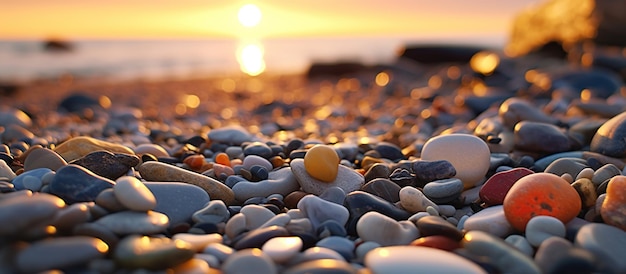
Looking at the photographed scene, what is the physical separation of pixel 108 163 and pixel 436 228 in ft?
4.47

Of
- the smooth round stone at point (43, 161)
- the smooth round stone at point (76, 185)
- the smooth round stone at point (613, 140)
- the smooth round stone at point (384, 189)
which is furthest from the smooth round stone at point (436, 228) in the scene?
the smooth round stone at point (43, 161)

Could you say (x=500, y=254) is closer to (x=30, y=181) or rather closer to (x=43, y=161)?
(x=30, y=181)

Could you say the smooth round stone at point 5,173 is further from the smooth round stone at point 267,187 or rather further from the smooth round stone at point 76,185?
the smooth round stone at point 267,187

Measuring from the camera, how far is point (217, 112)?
6.44m

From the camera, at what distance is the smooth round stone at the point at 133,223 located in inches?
60.8

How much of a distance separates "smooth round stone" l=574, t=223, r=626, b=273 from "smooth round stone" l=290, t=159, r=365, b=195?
3.01ft

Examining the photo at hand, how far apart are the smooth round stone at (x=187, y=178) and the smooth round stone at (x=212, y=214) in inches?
7.2

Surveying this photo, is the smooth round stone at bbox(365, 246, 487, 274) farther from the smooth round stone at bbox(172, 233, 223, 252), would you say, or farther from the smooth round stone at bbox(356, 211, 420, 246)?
the smooth round stone at bbox(172, 233, 223, 252)

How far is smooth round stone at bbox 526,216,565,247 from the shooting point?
165cm

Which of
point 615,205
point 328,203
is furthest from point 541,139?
point 328,203

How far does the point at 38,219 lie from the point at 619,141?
2523 millimetres

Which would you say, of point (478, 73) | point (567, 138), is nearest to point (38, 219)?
point (567, 138)

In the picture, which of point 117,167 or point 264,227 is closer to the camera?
point 264,227

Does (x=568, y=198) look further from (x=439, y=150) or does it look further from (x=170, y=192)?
(x=170, y=192)
